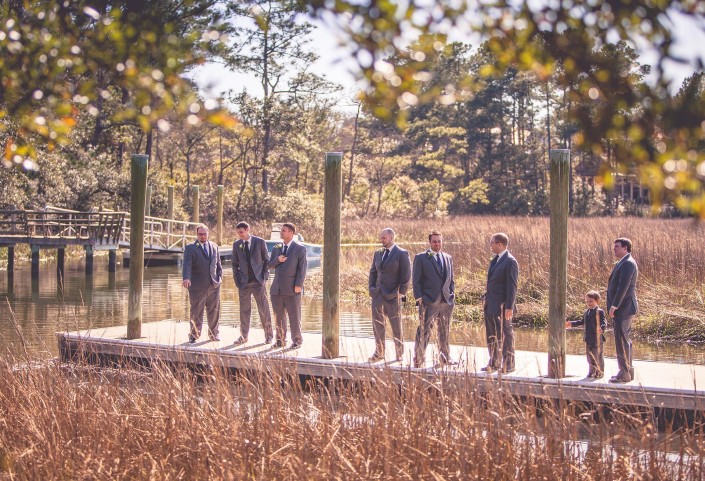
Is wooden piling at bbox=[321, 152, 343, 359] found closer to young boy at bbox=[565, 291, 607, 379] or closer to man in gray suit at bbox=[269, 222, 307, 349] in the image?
man in gray suit at bbox=[269, 222, 307, 349]

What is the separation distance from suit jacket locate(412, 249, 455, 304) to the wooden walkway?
63cm

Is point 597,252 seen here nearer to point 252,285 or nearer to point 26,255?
point 252,285

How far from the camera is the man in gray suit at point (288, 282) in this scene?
11922mm

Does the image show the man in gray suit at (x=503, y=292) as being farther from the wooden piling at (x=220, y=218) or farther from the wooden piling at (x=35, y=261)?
the wooden piling at (x=220, y=218)

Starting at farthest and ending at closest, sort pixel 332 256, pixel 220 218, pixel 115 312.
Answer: pixel 220 218, pixel 115 312, pixel 332 256

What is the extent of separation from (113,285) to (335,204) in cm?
1720

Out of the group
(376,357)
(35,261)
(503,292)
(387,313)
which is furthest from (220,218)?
(503,292)

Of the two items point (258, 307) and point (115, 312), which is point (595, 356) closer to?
point (258, 307)

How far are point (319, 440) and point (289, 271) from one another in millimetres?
5817

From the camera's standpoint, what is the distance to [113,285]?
27062 millimetres

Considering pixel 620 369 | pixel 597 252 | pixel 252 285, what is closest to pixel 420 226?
pixel 597 252

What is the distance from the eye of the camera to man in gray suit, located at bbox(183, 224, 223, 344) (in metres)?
12.4

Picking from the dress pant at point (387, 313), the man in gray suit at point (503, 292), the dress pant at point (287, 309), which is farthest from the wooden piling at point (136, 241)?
the man in gray suit at point (503, 292)

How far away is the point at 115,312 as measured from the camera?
806 inches
